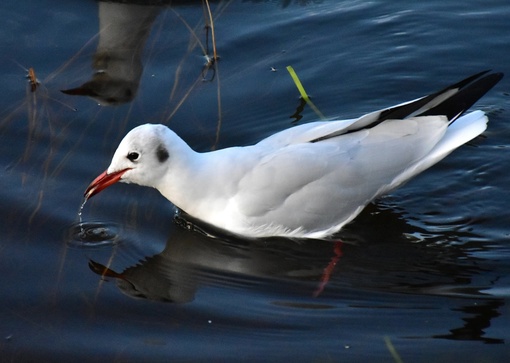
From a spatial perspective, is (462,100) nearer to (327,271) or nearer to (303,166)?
(303,166)

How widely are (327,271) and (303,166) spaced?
0.67m

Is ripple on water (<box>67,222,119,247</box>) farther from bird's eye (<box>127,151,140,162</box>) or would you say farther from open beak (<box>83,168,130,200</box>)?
bird's eye (<box>127,151,140,162</box>)

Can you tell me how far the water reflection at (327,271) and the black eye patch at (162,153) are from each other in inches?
18.8

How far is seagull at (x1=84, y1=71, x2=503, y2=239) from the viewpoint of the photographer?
5910 mm

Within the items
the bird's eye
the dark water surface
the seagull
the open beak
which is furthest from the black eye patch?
the dark water surface

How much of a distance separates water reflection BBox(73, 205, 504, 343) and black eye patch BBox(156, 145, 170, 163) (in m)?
0.48

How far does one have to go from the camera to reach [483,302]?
5.29 meters

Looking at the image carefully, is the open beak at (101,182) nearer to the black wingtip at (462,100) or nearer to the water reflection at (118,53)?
the water reflection at (118,53)

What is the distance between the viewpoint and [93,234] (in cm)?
596

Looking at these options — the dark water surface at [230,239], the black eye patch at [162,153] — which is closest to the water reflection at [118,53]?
the dark water surface at [230,239]

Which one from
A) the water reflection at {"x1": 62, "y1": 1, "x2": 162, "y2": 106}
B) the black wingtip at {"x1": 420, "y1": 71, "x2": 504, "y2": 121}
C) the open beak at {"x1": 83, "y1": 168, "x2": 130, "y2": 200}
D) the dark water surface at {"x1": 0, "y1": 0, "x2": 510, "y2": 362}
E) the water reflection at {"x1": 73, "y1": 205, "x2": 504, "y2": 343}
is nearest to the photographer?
the dark water surface at {"x1": 0, "y1": 0, "x2": 510, "y2": 362}

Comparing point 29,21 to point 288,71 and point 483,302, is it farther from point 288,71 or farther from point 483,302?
point 483,302

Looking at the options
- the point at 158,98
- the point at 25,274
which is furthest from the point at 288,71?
the point at 25,274

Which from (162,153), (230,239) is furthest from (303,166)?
(162,153)
